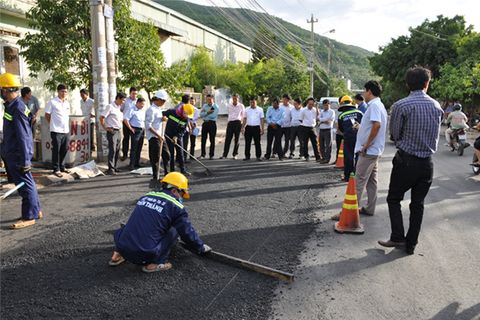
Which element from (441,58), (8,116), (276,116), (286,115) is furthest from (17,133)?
(441,58)

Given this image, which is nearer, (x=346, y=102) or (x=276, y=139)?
(x=346, y=102)

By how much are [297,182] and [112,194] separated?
11.4 feet

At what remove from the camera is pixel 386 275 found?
3.76m

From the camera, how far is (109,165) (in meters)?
8.77

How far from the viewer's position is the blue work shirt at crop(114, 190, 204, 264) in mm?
3629

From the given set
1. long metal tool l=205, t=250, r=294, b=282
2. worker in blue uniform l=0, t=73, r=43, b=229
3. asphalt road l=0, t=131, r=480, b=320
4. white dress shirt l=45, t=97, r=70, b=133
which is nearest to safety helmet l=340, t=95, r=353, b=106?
asphalt road l=0, t=131, r=480, b=320

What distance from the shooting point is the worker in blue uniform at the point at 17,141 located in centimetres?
499

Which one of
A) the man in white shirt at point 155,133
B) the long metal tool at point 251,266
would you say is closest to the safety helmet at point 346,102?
the man in white shirt at point 155,133

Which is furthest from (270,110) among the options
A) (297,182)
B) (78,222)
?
(78,222)

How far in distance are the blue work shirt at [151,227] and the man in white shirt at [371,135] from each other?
273 cm

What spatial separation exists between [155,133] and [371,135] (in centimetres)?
430

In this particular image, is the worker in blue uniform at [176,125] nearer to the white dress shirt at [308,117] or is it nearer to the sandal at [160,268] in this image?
the white dress shirt at [308,117]

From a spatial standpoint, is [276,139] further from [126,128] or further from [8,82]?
[8,82]

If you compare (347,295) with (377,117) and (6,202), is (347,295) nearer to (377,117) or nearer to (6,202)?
(377,117)
